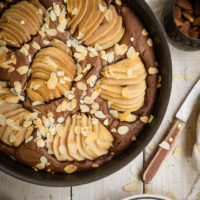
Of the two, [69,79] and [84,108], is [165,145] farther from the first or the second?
[69,79]

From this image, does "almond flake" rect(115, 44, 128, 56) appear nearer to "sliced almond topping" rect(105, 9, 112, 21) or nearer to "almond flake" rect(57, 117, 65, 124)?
"sliced almond topping" rect(105, 9, 112, 21)

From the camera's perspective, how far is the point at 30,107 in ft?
6.45

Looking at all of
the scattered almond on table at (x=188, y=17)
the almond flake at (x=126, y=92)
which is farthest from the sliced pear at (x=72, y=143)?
the scattered almond on table at (x=188, y=17)

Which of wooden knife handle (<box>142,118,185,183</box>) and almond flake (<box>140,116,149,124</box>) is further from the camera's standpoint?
wooden knife handle (<box>142,118,185,183</box>)

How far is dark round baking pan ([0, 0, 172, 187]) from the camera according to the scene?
190cm

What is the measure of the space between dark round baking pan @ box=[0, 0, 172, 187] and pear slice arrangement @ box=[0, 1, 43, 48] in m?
0.68

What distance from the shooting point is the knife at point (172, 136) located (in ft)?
7.39

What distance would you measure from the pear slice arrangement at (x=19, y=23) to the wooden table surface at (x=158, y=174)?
95cm

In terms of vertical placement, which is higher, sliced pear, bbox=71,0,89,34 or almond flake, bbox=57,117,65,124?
sliced pear, bbox=71,0,89,34

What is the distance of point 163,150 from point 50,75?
1.09 meters

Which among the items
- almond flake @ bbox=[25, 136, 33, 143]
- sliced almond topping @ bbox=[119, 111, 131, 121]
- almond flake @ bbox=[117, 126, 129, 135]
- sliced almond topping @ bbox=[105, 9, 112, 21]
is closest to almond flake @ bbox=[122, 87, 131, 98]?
sliced almond topping @ bbox=[119, 111, 131, 121]

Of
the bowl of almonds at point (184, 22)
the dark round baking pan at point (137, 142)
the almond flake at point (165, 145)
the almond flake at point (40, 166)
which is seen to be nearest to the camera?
the dark round baking pan at point (137, 142)

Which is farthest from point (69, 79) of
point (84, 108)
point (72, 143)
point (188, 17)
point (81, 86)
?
point (188, 17)

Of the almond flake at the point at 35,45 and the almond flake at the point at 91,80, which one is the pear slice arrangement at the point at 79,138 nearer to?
the almond flake at the point at 91,80
